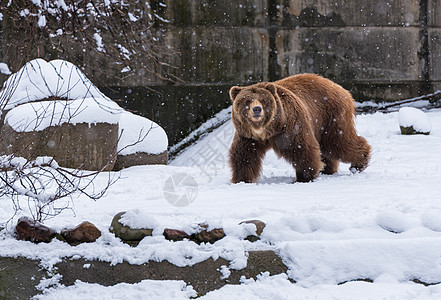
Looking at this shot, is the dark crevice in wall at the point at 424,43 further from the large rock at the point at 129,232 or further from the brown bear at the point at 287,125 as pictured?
the large rock at the point at 129,232

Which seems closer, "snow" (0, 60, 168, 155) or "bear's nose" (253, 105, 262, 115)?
"bear's nose" (253, 105, 262, 115)

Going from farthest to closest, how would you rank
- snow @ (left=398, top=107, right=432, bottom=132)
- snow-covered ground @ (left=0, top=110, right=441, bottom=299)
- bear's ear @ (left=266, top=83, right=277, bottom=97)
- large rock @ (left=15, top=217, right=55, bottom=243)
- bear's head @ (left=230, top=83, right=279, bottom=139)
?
1. snow @ (left=398, top=107, right=432, bottom=132)
2. bear's ear @ (left=266, top=83, right=277, bottom=97)
3. bear's head @ (left=230, top=83, right=279, bottom=139)
4. large rock @ (left=15, top=217, right=55, bottom=243)
5. snow-covered ground @ (left=0, top=110, right=441, bottom=299)

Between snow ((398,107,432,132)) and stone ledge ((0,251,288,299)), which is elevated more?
stone ledge ((0,251,288,299))

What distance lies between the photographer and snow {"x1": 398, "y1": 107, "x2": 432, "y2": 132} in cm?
1062

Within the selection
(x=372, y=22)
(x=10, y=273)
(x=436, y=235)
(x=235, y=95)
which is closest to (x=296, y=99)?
(x=235, y=95)

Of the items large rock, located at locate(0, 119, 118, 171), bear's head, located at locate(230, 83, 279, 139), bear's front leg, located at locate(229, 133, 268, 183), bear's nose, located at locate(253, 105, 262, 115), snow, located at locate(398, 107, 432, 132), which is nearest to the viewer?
bear's nose, located at locate(253, 105, 262, 115)

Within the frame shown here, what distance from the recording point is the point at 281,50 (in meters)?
12.1

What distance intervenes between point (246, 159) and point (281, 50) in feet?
19.9

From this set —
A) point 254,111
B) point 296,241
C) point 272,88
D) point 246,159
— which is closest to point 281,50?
point 272,88

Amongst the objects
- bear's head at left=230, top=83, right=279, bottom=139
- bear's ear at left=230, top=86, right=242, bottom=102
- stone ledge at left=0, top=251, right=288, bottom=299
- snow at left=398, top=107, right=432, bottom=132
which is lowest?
snow at left=398, top=107, right=432, bottom=132

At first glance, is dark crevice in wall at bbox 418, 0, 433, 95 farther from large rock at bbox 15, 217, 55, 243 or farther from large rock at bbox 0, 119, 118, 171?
large rock at bbox 15, 217, 55, 243

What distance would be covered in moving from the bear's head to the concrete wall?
17.6ft

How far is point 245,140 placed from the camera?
655 centimetres

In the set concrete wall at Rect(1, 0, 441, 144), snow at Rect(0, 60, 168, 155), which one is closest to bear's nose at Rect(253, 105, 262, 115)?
snow at Rect(0, 60, 168, 155)
